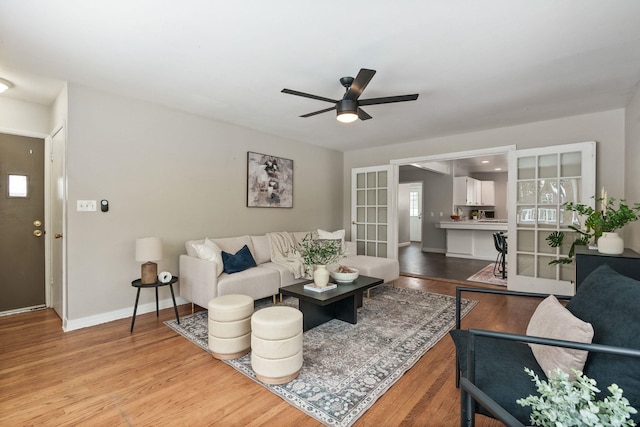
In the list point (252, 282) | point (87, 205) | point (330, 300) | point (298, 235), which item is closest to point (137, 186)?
point (87, 205)

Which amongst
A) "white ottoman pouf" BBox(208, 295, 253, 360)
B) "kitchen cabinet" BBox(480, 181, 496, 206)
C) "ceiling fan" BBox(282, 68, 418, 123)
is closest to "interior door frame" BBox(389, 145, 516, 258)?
"ceiling fan" BBox(282, 68, 418, 123)

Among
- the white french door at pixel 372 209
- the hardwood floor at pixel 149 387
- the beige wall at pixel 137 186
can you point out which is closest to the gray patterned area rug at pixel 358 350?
the hardwood floor at pixel 149 387

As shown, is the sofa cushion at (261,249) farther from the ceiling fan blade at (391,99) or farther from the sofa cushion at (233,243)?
the ceiling fan blade at (391,99)

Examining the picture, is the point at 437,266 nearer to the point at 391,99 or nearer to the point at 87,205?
the point at 391,99

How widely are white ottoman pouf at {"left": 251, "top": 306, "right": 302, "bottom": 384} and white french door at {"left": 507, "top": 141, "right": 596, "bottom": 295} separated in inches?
145

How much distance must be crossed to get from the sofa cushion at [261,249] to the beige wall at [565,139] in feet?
9.72

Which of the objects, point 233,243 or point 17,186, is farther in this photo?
point 233,243

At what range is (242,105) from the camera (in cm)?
361

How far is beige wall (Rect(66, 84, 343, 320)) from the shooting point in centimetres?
308

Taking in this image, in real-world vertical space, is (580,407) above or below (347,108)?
below

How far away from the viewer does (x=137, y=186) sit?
11.4 ft

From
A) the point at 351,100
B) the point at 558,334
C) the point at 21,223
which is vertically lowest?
the point at 558,334

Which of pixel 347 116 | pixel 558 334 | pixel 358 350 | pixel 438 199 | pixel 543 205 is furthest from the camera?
pixel 438 199

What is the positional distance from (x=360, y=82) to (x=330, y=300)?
187 centimetres
